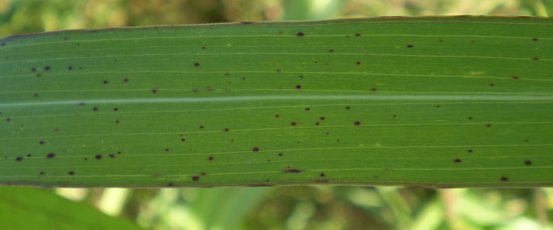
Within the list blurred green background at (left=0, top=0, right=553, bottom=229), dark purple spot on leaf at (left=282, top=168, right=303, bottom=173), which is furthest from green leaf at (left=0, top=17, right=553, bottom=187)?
blurred green background at (left=0, top=0, right=553, bottom=229)

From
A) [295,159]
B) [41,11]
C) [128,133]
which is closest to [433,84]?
[295,159]

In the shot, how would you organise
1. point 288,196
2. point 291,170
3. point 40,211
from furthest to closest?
point 288,196 → point 40,211 → point 291,170

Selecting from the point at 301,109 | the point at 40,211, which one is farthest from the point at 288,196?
the point at 301,109

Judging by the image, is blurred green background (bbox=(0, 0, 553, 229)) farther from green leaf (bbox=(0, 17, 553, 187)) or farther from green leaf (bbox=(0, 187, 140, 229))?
green leaf (bbox=(0, 17, 553, 187))

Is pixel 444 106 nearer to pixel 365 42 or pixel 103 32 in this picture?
pixel 365 42

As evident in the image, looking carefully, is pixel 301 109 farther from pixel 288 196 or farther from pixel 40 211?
pixel 288 196

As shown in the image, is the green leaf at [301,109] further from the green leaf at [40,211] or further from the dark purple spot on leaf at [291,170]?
the green leaf at [40,211]
